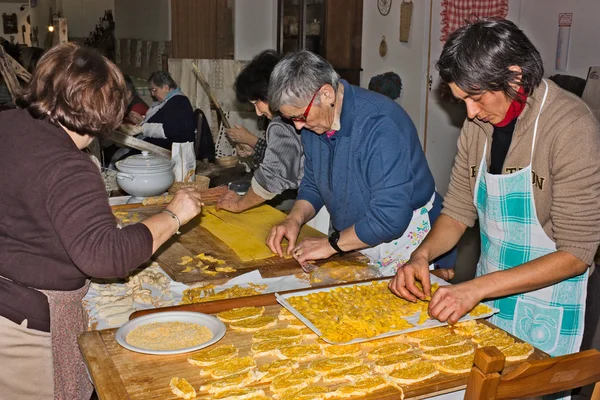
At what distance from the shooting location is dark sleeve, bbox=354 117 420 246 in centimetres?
238

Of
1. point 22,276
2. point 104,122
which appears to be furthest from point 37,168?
point 22,276

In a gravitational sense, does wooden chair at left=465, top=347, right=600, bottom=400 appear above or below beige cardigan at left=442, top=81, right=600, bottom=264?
below

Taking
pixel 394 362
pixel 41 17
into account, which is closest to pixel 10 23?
pixel 41 17

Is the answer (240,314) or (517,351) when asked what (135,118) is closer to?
(240,314)

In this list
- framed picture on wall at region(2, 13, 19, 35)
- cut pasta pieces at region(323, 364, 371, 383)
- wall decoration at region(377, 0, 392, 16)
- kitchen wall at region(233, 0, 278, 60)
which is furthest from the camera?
framed picture on wall at region(2, 13, 19, 35)

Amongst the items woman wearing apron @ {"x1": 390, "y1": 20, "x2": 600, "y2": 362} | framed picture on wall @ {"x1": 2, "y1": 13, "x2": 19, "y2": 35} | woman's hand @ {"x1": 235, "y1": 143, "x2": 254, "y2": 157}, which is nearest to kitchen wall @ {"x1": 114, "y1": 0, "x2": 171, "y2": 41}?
woman's hand @ {"x1": 235, "y1": 143, "x2": 254, "y2": 157}

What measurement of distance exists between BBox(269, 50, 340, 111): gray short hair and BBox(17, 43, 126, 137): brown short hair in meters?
0.74

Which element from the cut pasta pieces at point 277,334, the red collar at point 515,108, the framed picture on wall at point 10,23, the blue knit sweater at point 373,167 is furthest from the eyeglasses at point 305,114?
Answer: the framed picture on wall at point 10,23

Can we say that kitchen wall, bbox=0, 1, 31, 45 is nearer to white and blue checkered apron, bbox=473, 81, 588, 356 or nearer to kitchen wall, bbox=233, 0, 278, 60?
kitchen wall, bbox=233, 0, 278, 60

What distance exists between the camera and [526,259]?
7.06 feet

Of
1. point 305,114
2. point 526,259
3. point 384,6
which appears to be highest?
point 384,6

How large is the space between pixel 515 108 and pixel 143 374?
1383mm

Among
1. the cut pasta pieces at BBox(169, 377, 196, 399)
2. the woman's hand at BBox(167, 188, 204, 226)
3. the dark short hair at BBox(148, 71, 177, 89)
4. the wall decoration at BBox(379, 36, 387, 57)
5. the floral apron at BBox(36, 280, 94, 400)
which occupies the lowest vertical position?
the floral apron at BBox(36, 280, 94, 400)

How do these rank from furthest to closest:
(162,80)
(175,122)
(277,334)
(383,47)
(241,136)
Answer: (383,47)
(162,80)
(175,122)
(241,136)
(277,334)
